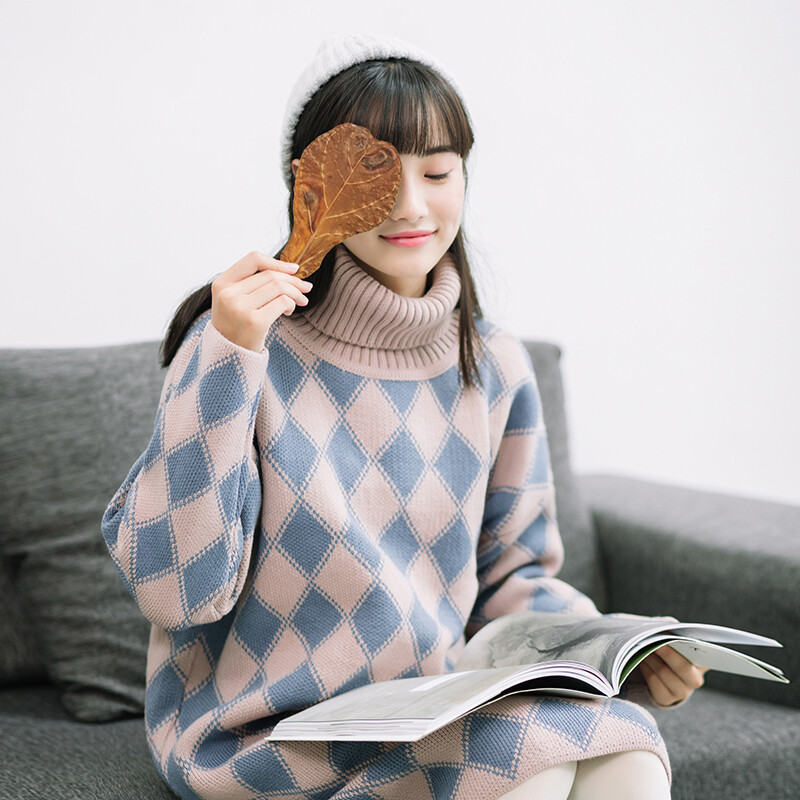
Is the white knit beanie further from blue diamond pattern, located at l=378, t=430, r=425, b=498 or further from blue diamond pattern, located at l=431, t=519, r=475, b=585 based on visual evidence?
blue diamond pattern, located at l=431, t=519, r=475, b=585

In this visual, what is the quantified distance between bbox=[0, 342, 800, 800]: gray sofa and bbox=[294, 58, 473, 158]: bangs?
502mm

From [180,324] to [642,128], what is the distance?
1379 millimetres

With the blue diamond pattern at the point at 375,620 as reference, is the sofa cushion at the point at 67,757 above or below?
below

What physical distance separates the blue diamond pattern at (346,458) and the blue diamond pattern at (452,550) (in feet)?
0.43

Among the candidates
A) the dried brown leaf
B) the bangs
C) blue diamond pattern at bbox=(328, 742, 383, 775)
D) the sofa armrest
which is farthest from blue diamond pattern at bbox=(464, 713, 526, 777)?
the sofa armrest

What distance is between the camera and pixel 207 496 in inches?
29.9

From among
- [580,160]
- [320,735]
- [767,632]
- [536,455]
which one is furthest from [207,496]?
[580,160]

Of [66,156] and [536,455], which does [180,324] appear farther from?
[66,156]

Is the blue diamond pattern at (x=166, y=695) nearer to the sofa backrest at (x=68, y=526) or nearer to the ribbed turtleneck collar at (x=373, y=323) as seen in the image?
the sofa backrest at (x=68, y=526)

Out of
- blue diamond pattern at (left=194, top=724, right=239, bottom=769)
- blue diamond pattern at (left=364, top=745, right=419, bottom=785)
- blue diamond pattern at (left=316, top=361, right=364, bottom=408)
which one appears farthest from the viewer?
blue diamond pattern at (left=316, top=361, right=364, bottom=408)

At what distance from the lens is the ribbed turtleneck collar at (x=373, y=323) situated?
0.91 metres

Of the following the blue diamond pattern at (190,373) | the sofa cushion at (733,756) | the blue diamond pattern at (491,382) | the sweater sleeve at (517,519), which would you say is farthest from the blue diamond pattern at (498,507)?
the blue diamond pattern at (190,373)

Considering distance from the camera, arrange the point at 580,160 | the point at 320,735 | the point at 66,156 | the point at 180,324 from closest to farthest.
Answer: the point at 320,735 → the point at 180,324 → the point at 66,156 → the point at 580,160

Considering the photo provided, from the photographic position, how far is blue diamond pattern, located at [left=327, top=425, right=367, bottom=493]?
91 cm
